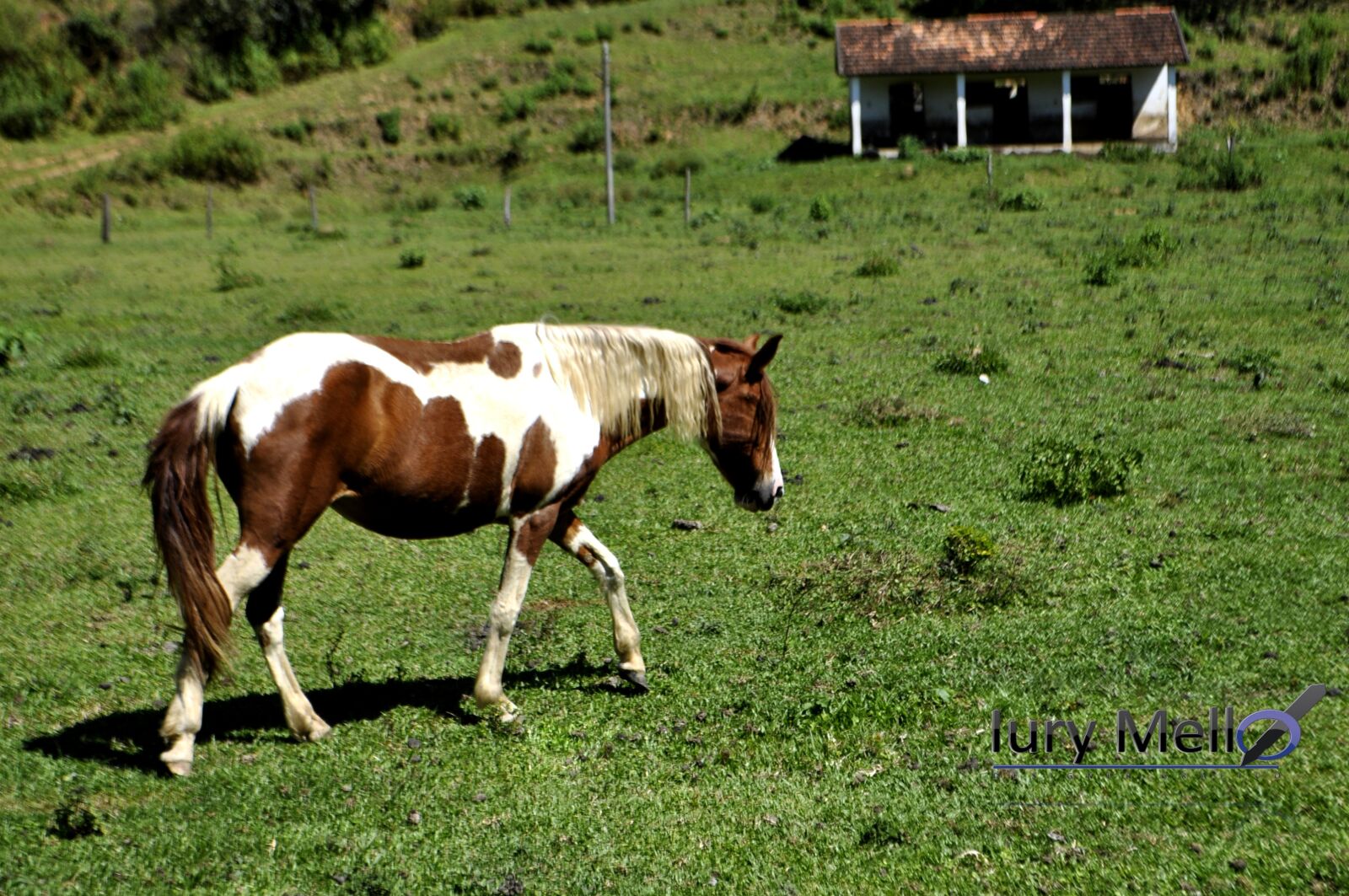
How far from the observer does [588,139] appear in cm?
4872

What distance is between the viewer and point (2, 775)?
20.6 ft

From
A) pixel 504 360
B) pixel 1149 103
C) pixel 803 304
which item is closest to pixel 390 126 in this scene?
pixel 1149 103

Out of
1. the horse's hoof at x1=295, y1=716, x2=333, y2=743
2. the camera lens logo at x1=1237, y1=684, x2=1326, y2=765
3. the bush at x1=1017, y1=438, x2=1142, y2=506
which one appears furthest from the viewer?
the bush at x1=1017, y1=438, x2=1142, y2=506

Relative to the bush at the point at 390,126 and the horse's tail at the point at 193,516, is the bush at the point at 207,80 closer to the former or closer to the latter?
the bush at the point at 390,126

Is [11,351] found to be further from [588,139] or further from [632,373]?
[588,139]

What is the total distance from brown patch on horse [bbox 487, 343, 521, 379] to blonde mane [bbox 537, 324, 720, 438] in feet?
0.58

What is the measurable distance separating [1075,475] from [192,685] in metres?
7.50

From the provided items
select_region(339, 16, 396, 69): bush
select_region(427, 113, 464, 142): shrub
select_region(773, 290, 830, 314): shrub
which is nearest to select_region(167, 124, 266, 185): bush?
select_region(427, 113, 464, 142): shrub

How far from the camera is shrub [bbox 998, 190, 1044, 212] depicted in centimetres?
2909

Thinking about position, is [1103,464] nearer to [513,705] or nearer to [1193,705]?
[1193,705]

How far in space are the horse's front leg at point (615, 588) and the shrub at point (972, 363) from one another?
29.0 ft

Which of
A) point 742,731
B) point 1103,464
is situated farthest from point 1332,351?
point 742,731

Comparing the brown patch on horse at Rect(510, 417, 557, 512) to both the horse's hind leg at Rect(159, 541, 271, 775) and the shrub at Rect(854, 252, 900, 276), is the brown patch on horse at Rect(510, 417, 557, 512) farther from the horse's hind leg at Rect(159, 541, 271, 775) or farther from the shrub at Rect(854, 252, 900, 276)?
the shrub at Rect(854, 252, 900, 276)

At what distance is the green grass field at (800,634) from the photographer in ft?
18.7
